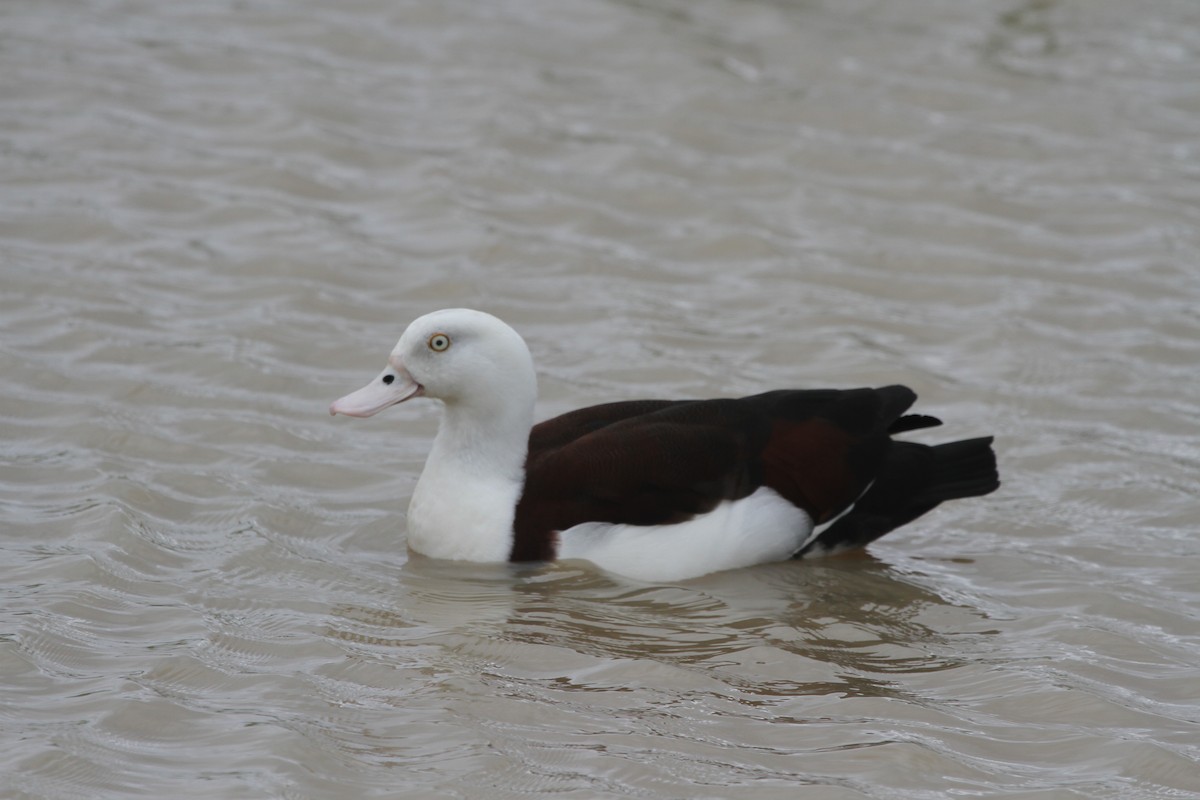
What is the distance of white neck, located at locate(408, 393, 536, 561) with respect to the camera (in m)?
6.40

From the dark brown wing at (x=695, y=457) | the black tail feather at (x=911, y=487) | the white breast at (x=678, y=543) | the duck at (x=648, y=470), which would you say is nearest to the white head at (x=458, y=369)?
the duck at (x=648, y=470)

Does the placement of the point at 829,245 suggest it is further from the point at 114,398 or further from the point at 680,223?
the point at 114,398

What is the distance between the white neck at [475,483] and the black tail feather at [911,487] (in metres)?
1.13

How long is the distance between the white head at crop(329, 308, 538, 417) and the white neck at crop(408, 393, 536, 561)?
0.04ft

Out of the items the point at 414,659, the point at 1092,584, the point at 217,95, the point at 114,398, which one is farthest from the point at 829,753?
the point at 217,95

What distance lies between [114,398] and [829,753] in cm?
390

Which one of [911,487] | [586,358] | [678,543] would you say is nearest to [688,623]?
[678,543]

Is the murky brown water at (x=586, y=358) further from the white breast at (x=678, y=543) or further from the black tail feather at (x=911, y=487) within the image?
the black tail feather at (x=911, y=487)

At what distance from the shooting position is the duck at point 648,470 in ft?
20.6

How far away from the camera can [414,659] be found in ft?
18.3

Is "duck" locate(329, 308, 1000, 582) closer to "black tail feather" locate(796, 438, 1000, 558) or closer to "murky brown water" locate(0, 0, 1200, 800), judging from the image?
"black tail feather" locate(796, 438, 1000, 558)

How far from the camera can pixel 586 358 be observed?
27.8 ft

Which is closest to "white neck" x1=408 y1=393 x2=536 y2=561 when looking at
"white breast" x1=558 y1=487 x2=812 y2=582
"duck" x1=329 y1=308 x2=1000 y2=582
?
"duck" x1=329 y1=308 x2=1000 y2=582

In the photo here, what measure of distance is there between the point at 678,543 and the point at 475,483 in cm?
78
